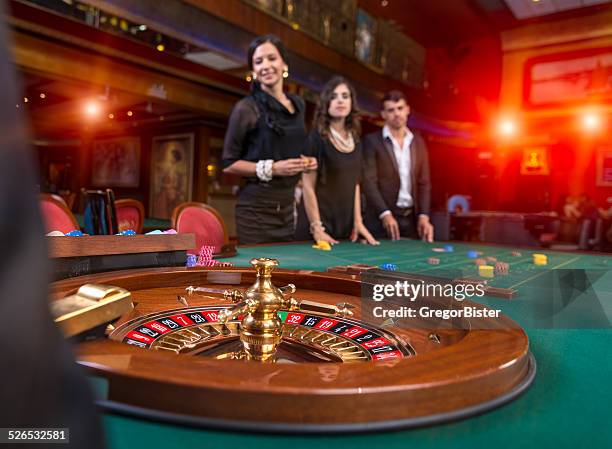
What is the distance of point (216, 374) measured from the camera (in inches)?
20.0

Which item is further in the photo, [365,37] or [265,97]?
[365,37]

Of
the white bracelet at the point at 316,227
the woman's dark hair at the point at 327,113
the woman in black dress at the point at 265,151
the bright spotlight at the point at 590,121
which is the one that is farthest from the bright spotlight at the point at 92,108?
the bright spotlight at the point at 590,121

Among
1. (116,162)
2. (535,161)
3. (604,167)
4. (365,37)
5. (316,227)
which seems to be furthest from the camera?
(116,162)

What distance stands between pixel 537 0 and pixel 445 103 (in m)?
4.39

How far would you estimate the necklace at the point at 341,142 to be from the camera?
10.9 ft

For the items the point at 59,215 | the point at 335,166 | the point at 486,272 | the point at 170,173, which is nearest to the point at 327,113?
the point at 335,166

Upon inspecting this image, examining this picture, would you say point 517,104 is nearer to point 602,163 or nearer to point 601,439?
point 602,163

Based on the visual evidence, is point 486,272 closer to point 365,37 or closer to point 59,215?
point 59,215

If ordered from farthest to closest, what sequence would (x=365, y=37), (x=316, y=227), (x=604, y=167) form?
1. (x=604, y=167)
2. (x=365, y=37)
3. (x=316, y=227)

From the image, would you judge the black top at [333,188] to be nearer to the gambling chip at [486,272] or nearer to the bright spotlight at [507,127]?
the gambling chip at [486,272]

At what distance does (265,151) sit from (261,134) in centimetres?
10

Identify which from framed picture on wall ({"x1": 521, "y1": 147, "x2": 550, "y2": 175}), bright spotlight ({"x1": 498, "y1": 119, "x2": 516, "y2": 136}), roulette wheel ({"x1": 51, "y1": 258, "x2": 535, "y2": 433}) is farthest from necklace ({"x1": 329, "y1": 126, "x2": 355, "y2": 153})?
framed picture on wall ({"x1": 521, "y1": 147, "x2": 550, "y2": 175})

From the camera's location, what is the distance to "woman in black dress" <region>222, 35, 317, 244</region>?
2.79 meters

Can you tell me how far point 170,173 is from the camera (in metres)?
12.4
